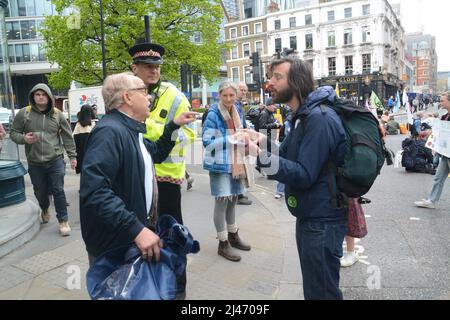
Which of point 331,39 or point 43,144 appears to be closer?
point 43,144

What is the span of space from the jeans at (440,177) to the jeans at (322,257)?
4.58m

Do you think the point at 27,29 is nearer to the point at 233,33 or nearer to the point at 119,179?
the point at 233,33

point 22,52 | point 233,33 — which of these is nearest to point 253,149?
point 22,52

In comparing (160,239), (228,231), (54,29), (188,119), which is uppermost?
(54,29)

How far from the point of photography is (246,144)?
7.49ft

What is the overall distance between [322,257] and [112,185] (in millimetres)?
1241

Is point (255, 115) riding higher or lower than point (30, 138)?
higher

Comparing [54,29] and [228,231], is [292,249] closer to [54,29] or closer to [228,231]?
[228,231]

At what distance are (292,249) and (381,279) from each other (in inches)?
41.1

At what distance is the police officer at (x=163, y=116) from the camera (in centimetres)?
297

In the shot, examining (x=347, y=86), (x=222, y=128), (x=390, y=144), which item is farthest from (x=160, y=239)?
(x=347, y=86)

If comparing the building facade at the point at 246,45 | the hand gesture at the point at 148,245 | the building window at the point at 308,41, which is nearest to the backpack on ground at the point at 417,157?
the hand gesture at the point at 148,245

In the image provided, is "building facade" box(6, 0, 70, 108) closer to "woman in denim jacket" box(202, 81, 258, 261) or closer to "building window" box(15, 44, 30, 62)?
"building window" box(15, 44, 30, 62)

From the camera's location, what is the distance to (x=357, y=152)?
211 cm
